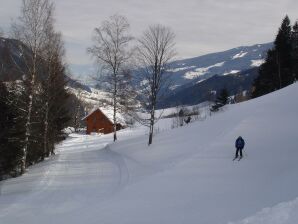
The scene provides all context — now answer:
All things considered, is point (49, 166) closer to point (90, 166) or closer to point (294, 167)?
point (90, 166)

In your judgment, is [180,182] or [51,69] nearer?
[180,182]

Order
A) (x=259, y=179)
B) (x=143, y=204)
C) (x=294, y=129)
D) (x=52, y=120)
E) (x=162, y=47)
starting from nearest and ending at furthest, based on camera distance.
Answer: (x=143, y=204) → (x=259, y=179) → (x=294, y=129) → (x=162, y=47) → (x=52, y=120)

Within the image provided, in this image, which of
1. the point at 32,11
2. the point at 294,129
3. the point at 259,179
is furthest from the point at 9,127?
the point at 294,129

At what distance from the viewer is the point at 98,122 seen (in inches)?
2958

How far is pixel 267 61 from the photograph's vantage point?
5822 cm

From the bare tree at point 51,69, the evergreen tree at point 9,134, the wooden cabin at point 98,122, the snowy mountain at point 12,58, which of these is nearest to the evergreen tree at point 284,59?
the wooden cabin at point 98,122

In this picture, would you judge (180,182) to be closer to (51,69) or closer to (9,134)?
(9,134)

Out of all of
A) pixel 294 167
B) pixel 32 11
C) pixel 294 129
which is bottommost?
pixel 294 167

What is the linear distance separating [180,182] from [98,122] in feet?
185

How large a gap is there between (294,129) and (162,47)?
410 inches

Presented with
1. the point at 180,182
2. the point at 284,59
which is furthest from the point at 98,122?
the point at 180,182

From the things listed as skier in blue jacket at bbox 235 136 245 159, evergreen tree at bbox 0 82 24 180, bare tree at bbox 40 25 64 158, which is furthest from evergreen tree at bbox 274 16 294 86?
evergreen tree at bbox 0 82 24 180

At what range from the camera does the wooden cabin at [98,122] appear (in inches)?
2940

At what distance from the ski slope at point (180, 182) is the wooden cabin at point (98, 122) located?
4276cm
